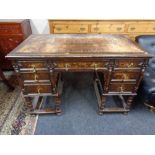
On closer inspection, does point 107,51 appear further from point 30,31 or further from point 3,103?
point 30,31

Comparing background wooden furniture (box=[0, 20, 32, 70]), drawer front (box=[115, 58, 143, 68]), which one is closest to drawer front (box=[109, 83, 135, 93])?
drawer front (box=[115, 58, 143, 68])

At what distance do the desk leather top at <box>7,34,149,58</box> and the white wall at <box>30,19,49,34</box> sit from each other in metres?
1.04

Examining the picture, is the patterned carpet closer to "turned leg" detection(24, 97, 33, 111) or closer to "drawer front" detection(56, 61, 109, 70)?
"turned leg" detection(24, 97, 33, 111)

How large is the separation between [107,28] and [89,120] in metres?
1.40

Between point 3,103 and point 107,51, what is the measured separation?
144 cm

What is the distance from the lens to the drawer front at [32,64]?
1274 mm

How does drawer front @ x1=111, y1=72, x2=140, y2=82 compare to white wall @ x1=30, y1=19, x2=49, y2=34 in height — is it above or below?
below

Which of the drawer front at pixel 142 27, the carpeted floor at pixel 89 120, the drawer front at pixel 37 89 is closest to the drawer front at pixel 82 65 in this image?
the drawer front at pixel 37 89

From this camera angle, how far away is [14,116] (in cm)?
169

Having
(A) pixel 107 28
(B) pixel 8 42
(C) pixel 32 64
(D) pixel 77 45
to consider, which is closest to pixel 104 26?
(A) pixel 107 28

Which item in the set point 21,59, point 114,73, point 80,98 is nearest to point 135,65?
point 114,73

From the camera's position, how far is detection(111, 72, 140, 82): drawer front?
1395 millimetres
